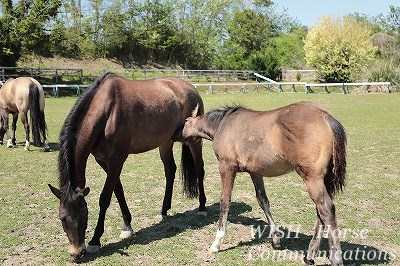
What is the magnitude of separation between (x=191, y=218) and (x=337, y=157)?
8.48 ft

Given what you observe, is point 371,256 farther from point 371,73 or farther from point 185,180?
point 371,73

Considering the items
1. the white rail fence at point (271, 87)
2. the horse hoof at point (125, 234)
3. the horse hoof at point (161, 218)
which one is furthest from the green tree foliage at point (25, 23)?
the horse hoof at point (125, 234)

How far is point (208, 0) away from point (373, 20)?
34.4 meters

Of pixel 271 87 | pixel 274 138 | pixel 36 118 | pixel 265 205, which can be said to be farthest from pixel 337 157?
pixel 271 87

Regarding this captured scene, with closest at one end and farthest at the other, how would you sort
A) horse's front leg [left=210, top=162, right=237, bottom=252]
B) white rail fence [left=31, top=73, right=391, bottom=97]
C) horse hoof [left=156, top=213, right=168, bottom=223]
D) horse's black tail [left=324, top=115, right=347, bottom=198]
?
1. horse's black tail [left=324, top=115, right=347, bottom=198]
2. horse's front leg [left=210, top=162, right=237, bottom=252]
3. horse hoof [left=156, top=213, right=168, bottom=223]
4. white rail fence [left=31, top=73, right=391, bottom=97]

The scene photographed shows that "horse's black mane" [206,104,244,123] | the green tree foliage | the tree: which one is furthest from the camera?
the tree

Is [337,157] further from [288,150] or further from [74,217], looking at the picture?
[74,217]

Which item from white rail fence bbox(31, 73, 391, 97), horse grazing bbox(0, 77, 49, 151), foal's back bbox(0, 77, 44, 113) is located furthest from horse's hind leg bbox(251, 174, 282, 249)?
white rail fence bbox(31, 73, 391, 97)

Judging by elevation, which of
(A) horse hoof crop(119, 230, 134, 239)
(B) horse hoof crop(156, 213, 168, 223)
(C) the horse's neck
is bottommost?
(B) horse hoof crop(156, 213, 168, 223)

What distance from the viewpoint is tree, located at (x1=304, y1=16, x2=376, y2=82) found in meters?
34.5

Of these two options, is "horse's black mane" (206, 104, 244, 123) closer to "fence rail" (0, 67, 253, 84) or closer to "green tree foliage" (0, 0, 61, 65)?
"fence rail" (0, 67, 253, 84)

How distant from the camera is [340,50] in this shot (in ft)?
114

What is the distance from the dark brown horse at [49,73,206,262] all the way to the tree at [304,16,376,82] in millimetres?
31123

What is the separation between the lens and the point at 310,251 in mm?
4016
